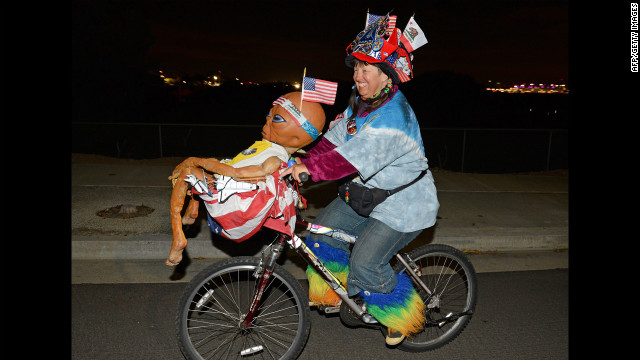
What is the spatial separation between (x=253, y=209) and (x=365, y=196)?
762 millimetres

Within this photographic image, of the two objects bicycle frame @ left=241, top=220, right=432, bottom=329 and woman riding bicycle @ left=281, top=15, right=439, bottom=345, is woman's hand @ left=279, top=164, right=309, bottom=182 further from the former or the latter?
bicycle frame @ left=241, top=220, right=432, bottom=329

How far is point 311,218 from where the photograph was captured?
6.44 metres

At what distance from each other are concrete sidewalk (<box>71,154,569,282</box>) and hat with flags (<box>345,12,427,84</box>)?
1.44 m

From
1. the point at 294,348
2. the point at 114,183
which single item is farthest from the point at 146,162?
the point at 294,348

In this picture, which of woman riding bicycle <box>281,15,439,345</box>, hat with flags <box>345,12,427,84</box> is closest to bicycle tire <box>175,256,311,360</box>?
woman riding bicycle <box>281,15,439,345</box>

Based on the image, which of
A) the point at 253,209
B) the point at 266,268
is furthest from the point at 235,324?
the point at 253,209

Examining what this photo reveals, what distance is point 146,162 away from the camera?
465 inches

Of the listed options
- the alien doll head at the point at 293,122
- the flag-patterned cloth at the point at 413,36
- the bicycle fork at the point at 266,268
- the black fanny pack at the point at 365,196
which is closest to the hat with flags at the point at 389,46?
the flag-patterned cloth at the point at 413,36

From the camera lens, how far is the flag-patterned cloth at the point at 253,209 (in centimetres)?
271

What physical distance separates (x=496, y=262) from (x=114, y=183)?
6.33m

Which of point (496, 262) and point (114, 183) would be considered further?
point (114, 183)

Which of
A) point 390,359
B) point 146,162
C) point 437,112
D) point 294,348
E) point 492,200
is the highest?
point 437,112

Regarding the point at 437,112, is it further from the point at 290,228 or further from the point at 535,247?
the point at 290,228

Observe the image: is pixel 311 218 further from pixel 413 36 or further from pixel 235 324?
pixel 413 36
